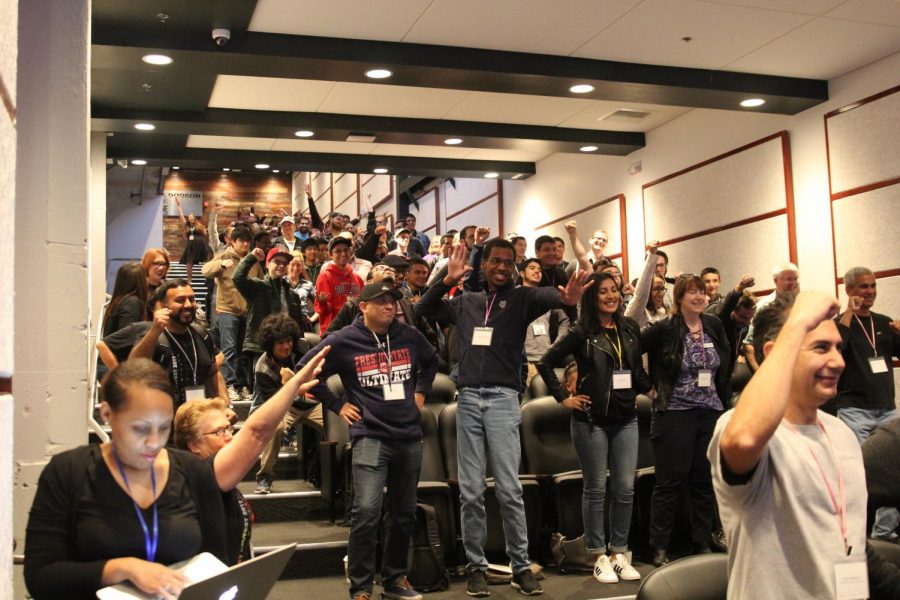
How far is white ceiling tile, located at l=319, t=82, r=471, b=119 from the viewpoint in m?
7.50

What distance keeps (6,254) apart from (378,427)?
3280 mm

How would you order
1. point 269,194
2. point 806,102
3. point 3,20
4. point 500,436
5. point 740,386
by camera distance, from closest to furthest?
point 3,20, point 500,436, point 740,386, point 806,102, point 269,194

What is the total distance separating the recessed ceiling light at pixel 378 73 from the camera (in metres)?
6.40

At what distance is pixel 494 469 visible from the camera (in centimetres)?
439

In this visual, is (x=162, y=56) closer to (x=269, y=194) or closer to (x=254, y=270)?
(x=254, y=270)

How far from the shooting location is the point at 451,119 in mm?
8656

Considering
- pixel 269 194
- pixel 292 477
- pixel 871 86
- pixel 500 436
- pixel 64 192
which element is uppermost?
pixel 269 194

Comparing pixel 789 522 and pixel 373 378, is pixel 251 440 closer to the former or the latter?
pixel 789 522

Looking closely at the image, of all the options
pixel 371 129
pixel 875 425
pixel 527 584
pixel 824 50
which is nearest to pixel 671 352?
pixel 875 425

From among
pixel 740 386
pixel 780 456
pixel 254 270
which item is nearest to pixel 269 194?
pixel 254 270

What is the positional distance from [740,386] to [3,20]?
5.68 m

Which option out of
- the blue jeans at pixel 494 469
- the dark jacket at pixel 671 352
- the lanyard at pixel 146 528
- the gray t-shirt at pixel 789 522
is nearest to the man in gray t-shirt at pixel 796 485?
the gray t-shirt at pixel 789 522

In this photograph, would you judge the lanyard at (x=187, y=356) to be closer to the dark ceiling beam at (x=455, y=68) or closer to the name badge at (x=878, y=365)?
the dark ceiling beam at (x=455, y=68)

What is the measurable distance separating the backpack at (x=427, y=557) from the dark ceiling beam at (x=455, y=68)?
11.3ft
